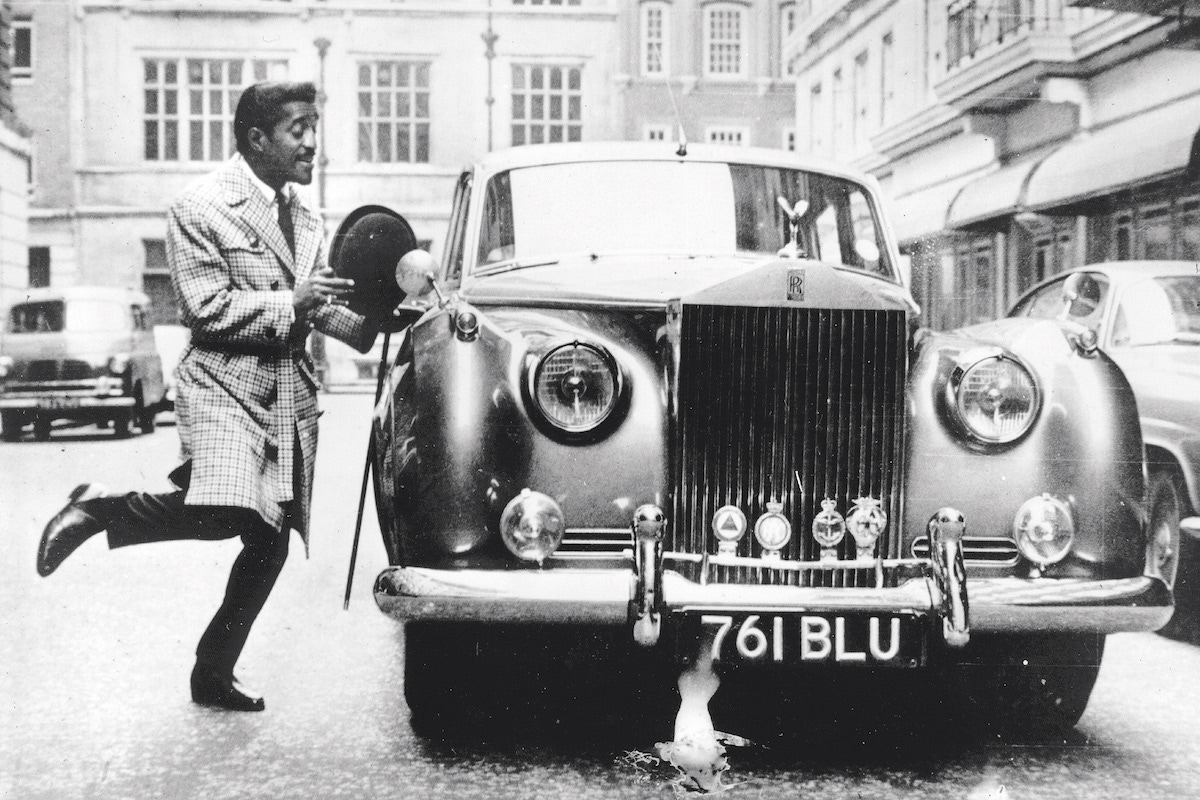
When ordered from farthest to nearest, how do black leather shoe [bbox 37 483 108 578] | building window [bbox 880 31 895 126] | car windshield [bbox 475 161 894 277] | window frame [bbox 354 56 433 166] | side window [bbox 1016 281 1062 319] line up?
building window [bbox 880 31 895 126] < side window [bbox 1016 281 1062 319] < window frame [bbox 354 56 433 166] < car windshield [bbox 475 161 894 277] < black leather shoe [bbox 37 483 108 578]

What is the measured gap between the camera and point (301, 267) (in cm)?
381

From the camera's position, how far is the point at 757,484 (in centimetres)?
309

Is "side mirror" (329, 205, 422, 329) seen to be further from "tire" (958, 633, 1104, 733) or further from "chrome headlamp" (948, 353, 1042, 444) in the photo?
"tire" (958, 633, 1104, 733)

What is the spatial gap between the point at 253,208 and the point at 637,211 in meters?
1.29

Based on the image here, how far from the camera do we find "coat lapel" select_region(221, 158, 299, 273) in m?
3.67

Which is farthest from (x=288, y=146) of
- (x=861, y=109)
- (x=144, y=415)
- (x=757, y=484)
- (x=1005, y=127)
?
(x=1005, y=127)

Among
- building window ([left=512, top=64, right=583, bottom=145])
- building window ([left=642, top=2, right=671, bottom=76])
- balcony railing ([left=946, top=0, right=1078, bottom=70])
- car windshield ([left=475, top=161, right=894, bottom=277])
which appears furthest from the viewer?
balcony railing ([left=946, top=0, right=1078, bottom=70])

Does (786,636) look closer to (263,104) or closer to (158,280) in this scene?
(263,104)

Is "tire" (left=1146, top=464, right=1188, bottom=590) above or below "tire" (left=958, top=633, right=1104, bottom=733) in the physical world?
above

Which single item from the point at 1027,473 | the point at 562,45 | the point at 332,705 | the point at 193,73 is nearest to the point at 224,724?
the point at 332,705

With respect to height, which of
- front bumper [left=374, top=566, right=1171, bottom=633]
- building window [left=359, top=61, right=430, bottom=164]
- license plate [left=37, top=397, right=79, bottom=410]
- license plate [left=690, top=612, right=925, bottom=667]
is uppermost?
building window [left=359, top=61, right=430, bottom=164]

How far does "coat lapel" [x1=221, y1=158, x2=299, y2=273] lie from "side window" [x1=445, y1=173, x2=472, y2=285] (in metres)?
0.67

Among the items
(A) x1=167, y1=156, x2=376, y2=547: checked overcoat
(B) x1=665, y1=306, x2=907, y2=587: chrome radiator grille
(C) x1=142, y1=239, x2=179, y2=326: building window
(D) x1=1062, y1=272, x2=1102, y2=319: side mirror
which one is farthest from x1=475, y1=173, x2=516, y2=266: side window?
(D) x1=1062, y1=272, x2=1102, y2=319: side mirror

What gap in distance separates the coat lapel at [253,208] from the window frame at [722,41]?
2087 millimetres
